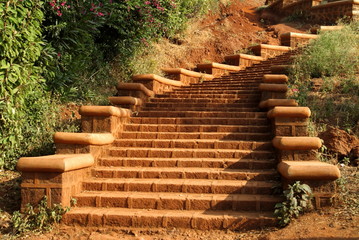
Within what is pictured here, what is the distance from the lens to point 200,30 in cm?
1339

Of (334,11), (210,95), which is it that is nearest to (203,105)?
(210,95)

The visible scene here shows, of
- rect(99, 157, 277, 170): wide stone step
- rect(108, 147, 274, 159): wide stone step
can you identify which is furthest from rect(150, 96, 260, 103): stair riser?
rect(99, 157, 277, 170): wide stone step

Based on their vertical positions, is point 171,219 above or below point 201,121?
below

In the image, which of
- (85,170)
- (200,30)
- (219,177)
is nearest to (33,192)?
(85,170)

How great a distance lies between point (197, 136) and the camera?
650cm

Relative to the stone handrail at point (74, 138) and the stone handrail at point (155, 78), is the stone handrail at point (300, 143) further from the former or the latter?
the stone handrail at point (155, 78)

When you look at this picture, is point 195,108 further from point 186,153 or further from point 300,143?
point 300,143

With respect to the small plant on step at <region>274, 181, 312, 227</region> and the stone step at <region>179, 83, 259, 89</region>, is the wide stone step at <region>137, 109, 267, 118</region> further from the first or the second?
the small plant on step at <region>274, 181, 312, 227</region>

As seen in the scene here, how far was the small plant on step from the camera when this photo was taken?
167 inches

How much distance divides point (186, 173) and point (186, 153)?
611mm

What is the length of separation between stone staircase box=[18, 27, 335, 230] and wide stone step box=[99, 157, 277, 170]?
0.02m

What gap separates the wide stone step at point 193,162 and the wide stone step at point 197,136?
0.57 meters

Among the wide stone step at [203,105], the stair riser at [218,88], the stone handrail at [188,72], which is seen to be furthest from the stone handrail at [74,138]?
the stone handrail at [188,72]

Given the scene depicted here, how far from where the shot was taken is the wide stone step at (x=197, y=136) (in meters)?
6.29
